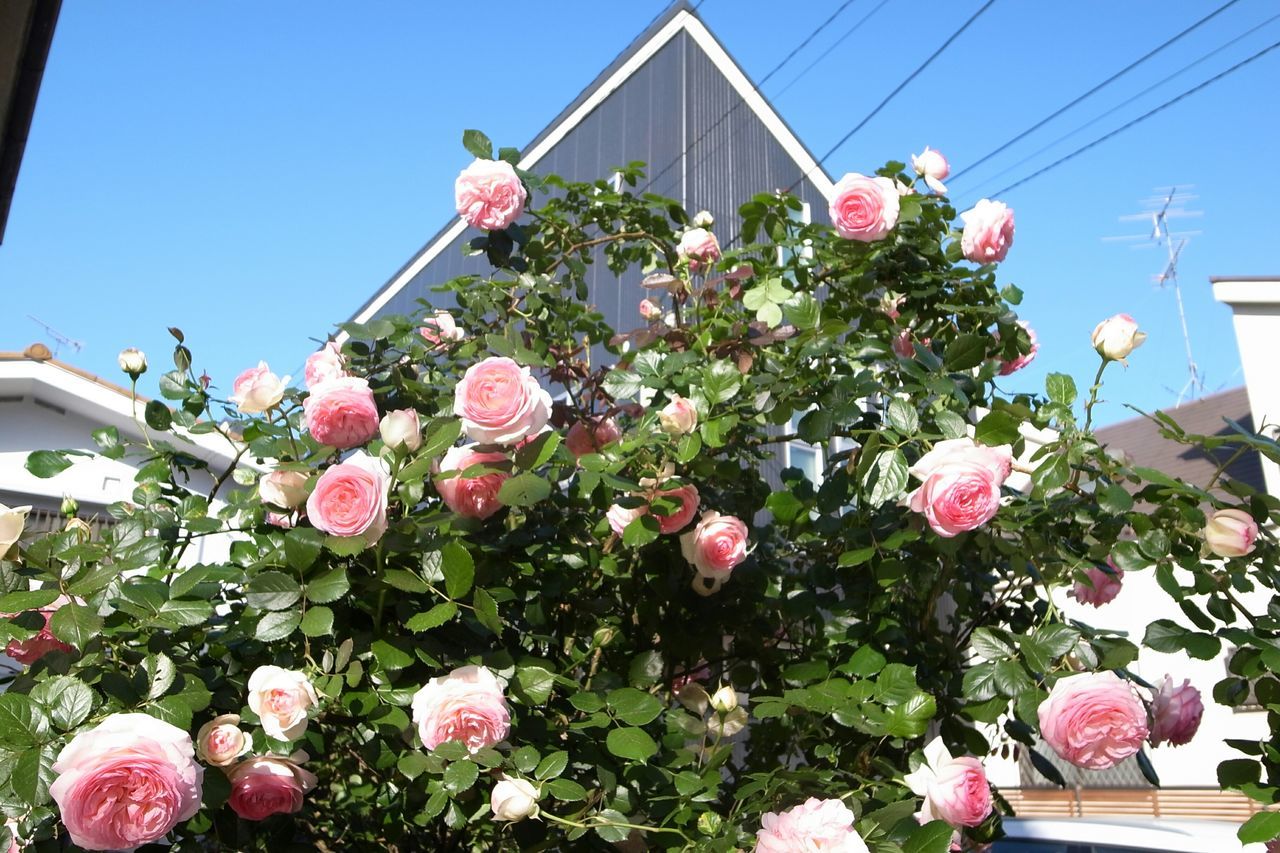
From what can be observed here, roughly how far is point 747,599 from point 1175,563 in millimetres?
831

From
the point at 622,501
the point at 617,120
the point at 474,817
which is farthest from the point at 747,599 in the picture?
the point at 617,120

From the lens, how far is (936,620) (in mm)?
2178

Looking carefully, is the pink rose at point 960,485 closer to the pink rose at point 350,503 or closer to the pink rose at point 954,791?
the pink rose at point 954,791

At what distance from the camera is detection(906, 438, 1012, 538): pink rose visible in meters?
1.54

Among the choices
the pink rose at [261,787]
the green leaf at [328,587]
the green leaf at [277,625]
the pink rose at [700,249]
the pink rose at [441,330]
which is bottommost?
the pink rose at [261,787]

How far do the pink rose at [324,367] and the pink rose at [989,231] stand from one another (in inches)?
54.4

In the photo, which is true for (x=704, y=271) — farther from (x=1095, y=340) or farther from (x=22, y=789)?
(x=22, y=789)

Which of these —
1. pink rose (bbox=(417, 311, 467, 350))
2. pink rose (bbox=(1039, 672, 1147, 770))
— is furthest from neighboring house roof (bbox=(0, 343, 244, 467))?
pink rose (bbox=(1039, 672, 1147, 770))

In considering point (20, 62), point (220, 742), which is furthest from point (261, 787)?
point (20, 62)

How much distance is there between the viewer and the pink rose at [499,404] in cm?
163

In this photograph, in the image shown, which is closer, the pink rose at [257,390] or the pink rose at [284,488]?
the pink rose at [284,488]

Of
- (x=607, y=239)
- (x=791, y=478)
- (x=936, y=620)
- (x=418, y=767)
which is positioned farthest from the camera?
(x=607, y=239)

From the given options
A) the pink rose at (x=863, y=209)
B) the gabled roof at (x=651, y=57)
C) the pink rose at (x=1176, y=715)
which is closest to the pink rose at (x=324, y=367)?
the pink rose at (x=863, y=209)

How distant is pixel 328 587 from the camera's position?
4.94ft
